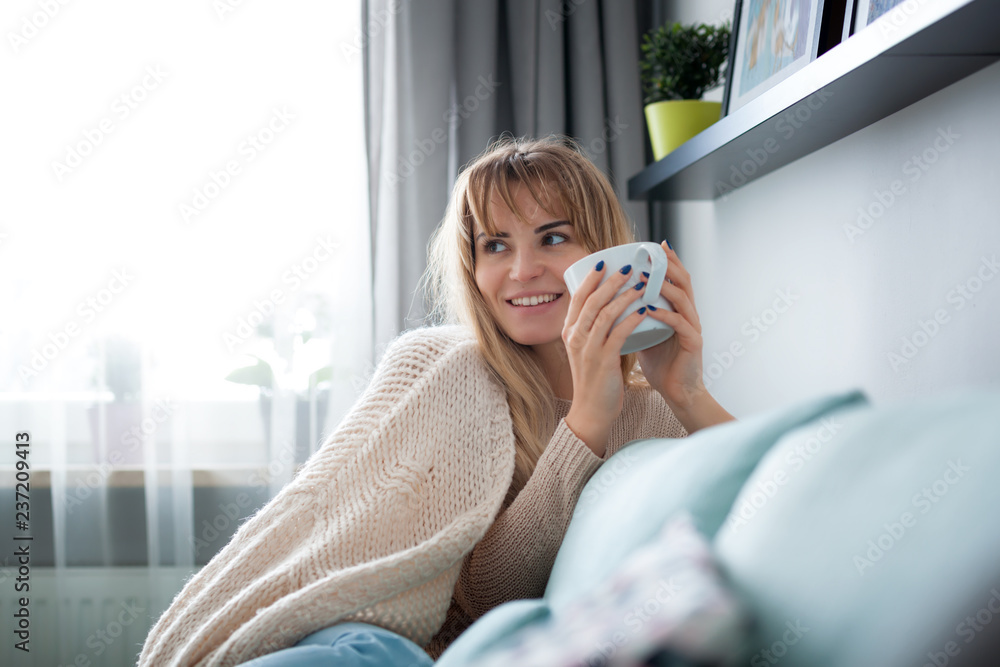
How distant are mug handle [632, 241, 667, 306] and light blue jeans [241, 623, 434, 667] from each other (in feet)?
1.65

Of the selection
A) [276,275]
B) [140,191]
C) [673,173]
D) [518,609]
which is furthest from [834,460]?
[140,191]

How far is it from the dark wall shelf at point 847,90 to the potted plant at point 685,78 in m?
0.10

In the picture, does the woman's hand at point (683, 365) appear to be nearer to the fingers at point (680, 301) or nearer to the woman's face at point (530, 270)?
the fingers at point (680, 301)

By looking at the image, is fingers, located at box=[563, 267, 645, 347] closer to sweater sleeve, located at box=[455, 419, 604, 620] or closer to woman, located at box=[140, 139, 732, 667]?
woman, located at box=[140, 139, 732, 667]

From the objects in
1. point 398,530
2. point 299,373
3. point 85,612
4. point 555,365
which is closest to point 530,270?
point 555,365

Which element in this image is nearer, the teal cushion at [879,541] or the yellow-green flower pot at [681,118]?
the teal cushion at [879,541]

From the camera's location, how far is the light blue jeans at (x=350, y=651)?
28.8 inches

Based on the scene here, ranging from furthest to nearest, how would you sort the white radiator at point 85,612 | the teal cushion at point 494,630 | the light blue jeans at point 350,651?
the white radiator at point 85,612
the light blue jeans at point 350,651
the teal cushion at point 494,630

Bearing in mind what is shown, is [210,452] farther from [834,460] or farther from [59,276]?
[834,460]

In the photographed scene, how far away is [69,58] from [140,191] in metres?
0.40

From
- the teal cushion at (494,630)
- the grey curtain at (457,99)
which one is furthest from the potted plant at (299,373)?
the teal cushion at (494,630)

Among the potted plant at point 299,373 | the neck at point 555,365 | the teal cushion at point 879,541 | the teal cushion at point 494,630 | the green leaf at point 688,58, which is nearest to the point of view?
the teal cushion at point 879,541

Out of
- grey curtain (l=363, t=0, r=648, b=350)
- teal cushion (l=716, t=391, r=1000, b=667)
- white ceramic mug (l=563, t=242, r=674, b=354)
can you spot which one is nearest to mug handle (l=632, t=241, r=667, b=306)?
white ceramic mug (l=563, t=242, r=674, b=354)

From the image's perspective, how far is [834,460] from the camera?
1.57 feet
